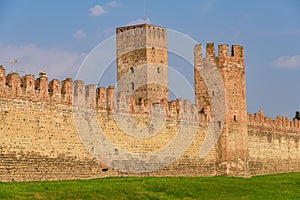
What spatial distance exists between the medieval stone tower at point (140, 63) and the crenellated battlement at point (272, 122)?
7152 mm

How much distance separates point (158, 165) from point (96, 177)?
4.35 m

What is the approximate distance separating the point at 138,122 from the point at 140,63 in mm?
16009

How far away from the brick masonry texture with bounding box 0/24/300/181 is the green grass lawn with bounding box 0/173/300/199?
1.23 meters

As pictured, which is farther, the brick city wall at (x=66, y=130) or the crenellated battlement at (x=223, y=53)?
the crenellated battlement at (x=223, y=53)

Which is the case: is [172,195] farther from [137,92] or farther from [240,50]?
[137,92]

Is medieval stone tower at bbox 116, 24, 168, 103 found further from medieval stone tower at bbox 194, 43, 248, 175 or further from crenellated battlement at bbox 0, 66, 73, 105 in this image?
crenellated battlement at bbox 0, 66, 73, 105

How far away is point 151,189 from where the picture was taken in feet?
75.9

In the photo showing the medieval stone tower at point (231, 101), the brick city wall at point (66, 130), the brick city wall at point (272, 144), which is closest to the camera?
the brick city wall at point (66, 130)

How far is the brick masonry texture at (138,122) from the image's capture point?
2241 cm

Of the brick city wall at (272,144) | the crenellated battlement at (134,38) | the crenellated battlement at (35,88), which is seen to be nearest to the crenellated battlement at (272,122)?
the brick city wall at (272,144)

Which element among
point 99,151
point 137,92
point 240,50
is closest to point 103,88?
point 99,151

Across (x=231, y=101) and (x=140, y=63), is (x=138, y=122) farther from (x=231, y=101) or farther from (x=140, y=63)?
(x=140, y=63)

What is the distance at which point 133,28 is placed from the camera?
44156 mm

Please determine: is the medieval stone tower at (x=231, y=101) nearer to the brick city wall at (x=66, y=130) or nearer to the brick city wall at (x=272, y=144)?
the brick city wall at (x=66, y=130)
